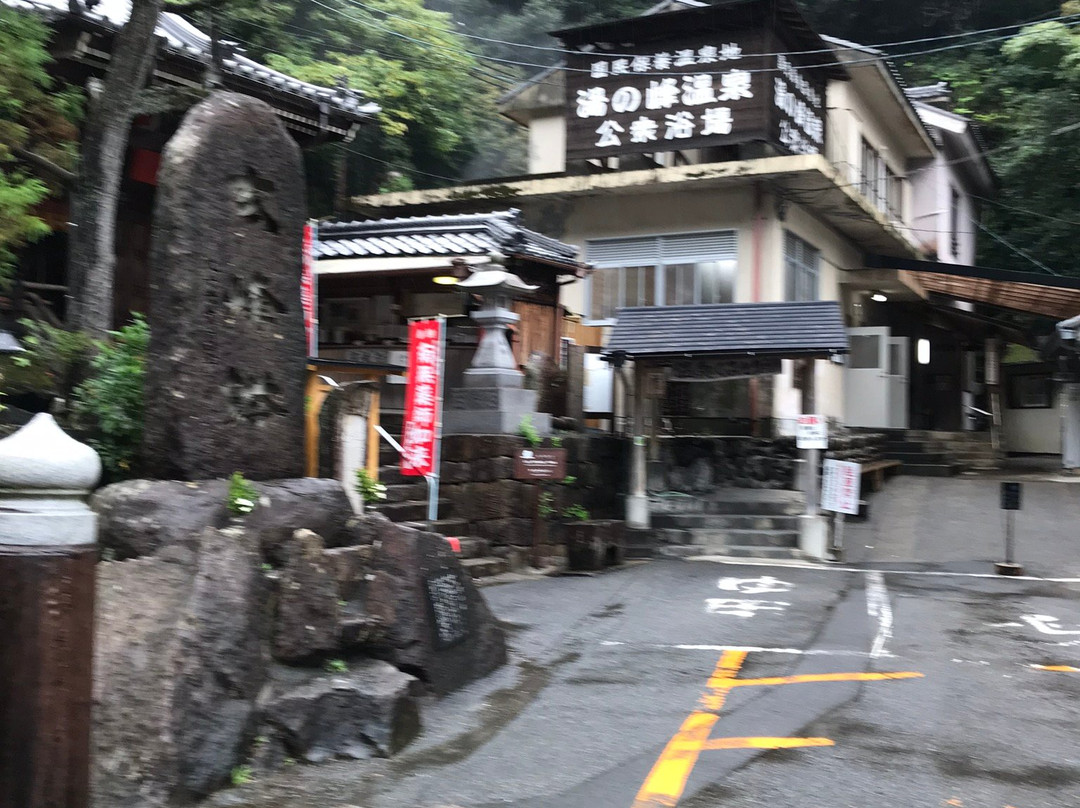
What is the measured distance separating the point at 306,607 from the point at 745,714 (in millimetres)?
2931

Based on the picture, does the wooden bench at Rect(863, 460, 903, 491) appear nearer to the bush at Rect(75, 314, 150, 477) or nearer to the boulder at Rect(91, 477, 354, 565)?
the boulder at Rect(91, 477, 354, 565)

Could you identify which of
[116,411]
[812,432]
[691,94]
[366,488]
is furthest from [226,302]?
[691,94]

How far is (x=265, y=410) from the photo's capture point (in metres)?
6.62

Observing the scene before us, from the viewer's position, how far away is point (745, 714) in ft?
21.2

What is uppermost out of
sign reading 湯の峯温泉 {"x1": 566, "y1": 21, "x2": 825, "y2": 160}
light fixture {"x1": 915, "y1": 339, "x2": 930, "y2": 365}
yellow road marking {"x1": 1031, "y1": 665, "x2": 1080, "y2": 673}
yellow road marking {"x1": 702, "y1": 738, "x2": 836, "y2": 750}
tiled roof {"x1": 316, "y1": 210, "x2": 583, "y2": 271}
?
sign reading 湯の峯温泉 {"x1": 566, "y1": 21, "x2": 825, "y2": 160}

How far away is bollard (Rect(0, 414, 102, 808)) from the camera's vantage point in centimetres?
353

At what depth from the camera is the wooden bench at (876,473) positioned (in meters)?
18.6

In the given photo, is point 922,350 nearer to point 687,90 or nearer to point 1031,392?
point 1031,392

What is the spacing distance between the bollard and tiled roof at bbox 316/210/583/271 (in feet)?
40.0

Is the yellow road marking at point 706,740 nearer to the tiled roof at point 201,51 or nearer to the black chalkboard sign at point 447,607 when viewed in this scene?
the black chalkboard sign at point 447,607

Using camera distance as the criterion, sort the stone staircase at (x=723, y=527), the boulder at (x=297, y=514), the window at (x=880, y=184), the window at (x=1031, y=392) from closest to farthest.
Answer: the boulder at (x=297, y=514)
the stone staircase at (x=723, y=527)
the window at (x=880, y=184)
the window at (x=1031, y=392)

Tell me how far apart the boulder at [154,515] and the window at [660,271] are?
13.9m

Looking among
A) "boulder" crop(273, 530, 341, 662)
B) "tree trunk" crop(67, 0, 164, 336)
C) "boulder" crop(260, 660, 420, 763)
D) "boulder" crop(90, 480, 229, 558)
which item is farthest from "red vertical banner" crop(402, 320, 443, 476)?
"boulder" crop(260, 660, 420, 763)

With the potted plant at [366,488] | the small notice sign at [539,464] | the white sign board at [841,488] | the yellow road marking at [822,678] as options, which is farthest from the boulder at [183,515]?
the white sign board at [841,488]
